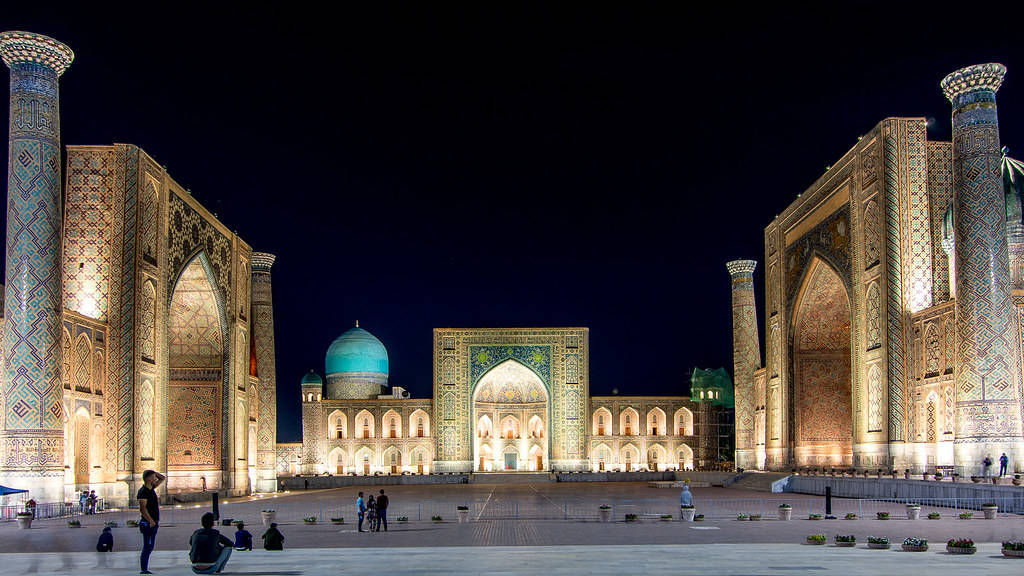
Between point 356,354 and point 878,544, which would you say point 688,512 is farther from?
point 356,354

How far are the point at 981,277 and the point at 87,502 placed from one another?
17710 millimetres

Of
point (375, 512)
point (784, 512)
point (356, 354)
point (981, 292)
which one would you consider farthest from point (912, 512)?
point (356, 354)

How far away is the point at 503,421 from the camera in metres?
48.3

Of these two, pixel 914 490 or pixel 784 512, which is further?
pixel 914 490

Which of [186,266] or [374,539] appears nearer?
[374,539]

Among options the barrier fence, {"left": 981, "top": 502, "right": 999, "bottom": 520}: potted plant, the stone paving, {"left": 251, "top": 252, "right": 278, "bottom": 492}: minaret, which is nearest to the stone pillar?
the barrier fence

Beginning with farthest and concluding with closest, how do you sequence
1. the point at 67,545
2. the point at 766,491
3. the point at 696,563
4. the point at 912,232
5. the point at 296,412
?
1. the point at 296,412
2. the point at 766,491
3. the point at 912,232
4. the point at 67,545
5. the point at 696,563

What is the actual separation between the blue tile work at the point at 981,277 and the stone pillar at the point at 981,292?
0.06 ft

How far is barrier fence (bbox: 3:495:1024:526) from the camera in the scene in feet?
57.7

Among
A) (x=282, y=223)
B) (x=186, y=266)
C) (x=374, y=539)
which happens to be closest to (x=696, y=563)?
(x=374, y=539)

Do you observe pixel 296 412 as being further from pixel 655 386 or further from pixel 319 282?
pixel 655 386

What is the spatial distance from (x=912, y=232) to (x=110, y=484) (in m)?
18.3

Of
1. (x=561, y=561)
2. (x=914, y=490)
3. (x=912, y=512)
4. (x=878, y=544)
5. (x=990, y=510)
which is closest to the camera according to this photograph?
(x=561, y=561)

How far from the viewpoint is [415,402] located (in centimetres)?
4794
